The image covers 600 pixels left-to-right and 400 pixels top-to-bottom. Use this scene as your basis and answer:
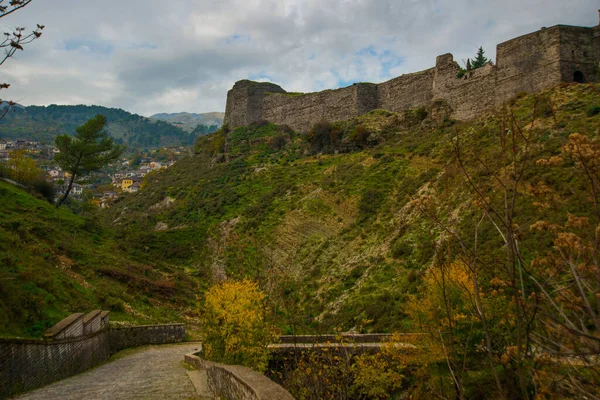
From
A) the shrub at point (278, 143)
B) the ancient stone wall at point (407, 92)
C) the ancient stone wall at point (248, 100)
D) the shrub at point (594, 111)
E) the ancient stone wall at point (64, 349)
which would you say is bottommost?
the ancient stone wall at point (64, 349)

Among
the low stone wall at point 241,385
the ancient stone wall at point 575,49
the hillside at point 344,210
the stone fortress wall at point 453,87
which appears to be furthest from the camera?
the stone fortress wall at point 453,87

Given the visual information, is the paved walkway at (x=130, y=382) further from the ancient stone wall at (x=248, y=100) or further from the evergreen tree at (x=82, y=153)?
the ancient stone wall at (x=248, y=100)

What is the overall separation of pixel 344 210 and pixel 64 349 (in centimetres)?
1921

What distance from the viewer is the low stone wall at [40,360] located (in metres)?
7.75

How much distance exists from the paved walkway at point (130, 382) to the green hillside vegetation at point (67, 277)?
6.88ft

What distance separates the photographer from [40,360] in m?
9.09

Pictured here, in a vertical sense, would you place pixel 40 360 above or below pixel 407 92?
below

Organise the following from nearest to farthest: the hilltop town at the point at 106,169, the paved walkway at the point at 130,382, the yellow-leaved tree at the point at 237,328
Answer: the paved walkway at the point at 130,382
the yellow-leaved tree at the point at 237,328
the hilltop town at the point at 106,169

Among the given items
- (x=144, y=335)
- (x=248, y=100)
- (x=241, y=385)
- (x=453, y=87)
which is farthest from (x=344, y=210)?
(x=248, y=100)

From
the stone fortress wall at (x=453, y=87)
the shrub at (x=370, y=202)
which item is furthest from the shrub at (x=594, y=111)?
the shrub at (x=370, y=202)

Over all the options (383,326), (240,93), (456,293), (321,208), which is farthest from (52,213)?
(240,93)

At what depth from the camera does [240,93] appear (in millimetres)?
57188

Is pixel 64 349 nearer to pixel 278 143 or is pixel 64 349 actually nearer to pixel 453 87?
pixel 453 87

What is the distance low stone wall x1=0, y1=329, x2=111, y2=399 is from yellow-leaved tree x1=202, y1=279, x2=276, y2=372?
3268 mm
